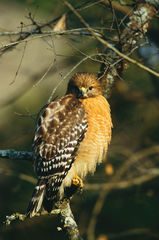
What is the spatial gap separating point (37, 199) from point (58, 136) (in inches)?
27.7

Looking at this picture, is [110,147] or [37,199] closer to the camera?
[37,199]

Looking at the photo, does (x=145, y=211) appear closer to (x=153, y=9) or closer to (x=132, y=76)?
(x=132, y=76)

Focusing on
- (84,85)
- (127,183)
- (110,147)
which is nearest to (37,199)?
(84,85)

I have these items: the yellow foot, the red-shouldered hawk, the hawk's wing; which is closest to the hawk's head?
the red-shouldered hawk

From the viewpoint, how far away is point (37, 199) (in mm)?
4477

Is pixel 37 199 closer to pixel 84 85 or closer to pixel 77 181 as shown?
pixel 77 181

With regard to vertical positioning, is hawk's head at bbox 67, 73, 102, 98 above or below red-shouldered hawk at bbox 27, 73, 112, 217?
above

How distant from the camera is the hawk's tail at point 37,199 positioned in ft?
14.3

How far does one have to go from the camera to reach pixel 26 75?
6430mm

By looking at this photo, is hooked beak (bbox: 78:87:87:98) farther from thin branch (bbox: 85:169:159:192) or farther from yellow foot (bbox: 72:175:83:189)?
thin branch (bbox: 85:169:159:192)

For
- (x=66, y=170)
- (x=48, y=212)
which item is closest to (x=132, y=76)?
(x=66, y=170)

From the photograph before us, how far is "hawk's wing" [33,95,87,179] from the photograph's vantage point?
14.8 ft

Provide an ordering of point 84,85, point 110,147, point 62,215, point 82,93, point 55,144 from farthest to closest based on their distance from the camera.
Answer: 1. point 110,147
2. point 84,85
3. point 82,93
4. point 55,144
5. point 62,215

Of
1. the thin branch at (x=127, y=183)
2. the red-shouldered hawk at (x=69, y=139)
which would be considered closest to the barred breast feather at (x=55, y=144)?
the red-shouldered hawk at (x=69, y=139)
